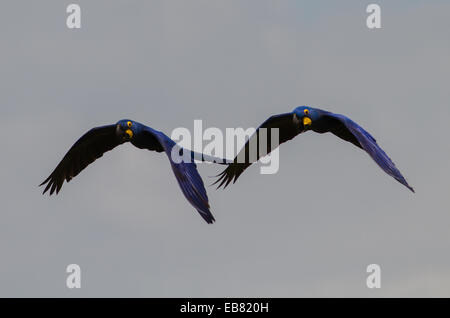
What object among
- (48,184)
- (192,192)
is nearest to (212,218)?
(192,192)

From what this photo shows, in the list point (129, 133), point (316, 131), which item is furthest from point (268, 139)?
point (129, 133)

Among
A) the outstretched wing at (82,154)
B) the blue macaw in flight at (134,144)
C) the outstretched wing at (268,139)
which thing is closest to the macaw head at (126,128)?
the blue macaw in flight at (134,144)

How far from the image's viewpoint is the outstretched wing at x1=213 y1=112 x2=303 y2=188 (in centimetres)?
2041

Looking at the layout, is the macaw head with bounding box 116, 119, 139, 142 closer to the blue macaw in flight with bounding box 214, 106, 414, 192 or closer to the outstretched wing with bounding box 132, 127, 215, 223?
the outstretched wing with bounding box 132, 127, 215, 223

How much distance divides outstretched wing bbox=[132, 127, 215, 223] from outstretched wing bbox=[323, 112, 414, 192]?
292 centimetres

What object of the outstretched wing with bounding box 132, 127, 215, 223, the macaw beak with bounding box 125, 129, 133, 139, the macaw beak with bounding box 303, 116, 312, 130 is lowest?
the outstretched wing with bounding box 132, 127, 215, 223

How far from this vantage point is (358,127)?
60.3ft

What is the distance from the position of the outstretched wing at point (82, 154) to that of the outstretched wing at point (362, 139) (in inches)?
176

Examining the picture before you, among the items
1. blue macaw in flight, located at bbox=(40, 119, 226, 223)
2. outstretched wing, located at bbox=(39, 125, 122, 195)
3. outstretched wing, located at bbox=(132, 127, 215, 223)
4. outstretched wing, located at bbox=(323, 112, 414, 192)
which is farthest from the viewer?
outstretched wing, located at bbox=(39, 125, 122, 195)

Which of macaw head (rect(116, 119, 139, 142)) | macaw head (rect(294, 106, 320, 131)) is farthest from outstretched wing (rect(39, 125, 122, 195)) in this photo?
macaw head (rect(294, 106, 320, 131))

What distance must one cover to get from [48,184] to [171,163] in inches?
207

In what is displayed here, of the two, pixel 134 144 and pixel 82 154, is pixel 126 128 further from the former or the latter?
pixel 82 154

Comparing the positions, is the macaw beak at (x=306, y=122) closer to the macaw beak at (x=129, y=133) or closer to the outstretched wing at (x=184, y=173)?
the outstretched wing at (x=184, y=173)
